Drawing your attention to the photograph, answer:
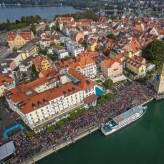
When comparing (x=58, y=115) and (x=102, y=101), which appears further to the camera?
(x=102, y=101)

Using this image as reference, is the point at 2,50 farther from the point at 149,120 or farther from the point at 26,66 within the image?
the point at 149,120

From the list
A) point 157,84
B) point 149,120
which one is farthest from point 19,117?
point 157,84

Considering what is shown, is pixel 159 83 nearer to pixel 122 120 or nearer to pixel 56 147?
pixel 122 120

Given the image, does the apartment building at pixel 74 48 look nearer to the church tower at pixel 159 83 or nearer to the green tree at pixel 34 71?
the green tree at pixel 34 71

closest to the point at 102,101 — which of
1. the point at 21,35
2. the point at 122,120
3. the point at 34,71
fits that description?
the point at 122,120

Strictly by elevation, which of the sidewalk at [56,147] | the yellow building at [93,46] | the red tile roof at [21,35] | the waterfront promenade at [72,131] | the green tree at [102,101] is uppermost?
the red tile roof at [21,35]

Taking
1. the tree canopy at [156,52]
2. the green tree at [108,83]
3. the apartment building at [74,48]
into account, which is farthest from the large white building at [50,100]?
the tree canopy at [156,52]
